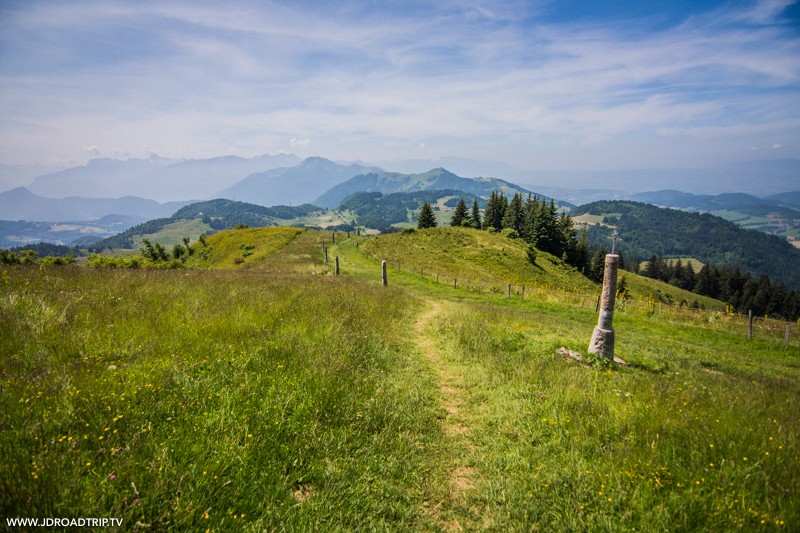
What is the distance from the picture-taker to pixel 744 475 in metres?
3.86

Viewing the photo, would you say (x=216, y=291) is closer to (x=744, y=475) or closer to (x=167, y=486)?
(x=167, y=486)

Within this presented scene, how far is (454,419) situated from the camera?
21.0 feet

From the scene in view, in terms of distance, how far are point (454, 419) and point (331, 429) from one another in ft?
8.49

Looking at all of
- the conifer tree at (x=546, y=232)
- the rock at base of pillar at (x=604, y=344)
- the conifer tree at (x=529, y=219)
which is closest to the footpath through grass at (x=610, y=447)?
the rock at base of pillar at (x=604, y=344)

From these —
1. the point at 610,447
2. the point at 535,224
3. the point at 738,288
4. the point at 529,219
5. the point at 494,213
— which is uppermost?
the point at 494,213

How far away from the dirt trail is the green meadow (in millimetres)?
40

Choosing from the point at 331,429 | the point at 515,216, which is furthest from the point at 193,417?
the point at 515,216

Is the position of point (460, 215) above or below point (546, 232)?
above

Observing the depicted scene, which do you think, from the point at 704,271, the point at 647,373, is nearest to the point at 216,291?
the point at 647,373

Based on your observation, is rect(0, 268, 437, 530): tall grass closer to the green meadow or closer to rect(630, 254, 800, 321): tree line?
the green meadow

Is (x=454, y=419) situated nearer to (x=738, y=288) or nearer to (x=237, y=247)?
(x=237, y=247)

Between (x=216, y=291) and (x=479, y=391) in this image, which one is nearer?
(x=479, y=391)

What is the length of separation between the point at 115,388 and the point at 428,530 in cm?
414

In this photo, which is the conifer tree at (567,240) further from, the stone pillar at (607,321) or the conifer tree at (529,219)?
the stone pillar at (607,321)
